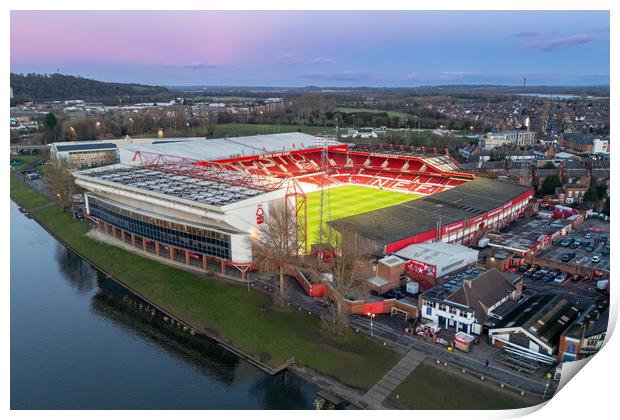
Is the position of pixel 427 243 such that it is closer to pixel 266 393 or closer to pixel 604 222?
pixel 266 393

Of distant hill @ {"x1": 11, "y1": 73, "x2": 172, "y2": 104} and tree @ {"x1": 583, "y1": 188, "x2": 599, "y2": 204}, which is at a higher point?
distant hill @ {"x1": 11, "y1": 73, "x2": 172, "y2": 104}

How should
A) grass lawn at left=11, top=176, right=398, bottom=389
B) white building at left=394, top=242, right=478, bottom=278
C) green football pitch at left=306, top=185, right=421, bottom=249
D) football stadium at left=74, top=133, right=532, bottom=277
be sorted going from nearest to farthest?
grass lawn at left=11, top=176, right=398, bottom=389 → white building at left=394, top=242, right=478, bottom=278 → football stadium at left=74, top=133, right=532, bottom=277 → green football pitch at left=306, top=185, right=421, bottom=249

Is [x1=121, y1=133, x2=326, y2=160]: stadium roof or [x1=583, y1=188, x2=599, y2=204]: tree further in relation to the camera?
[x1=121, y1=133, x2=326, y2=160]: stadium roof

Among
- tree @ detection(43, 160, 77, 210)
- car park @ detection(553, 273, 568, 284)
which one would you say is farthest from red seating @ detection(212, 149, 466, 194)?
car park @ detection(553, 273, 568, 284)

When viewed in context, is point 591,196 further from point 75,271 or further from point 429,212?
point 75,271

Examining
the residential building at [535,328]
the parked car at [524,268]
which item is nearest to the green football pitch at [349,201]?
the parked car at [524,268]

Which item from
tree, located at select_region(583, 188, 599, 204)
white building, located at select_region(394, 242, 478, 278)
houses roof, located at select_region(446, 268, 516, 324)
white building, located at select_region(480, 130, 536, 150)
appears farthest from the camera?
white building, located at select_region(480, 130, 536, 150)

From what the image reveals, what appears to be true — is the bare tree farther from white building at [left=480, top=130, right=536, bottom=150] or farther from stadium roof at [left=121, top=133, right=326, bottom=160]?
white building at [left=480, top=130, right=536, bottom=150]
